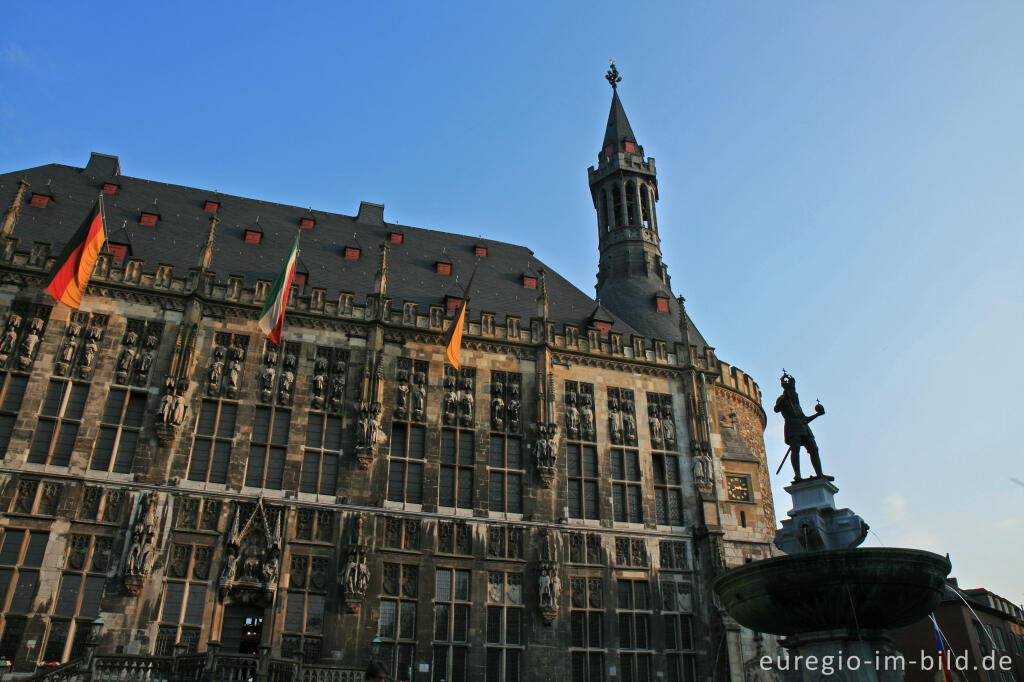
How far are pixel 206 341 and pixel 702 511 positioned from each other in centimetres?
1666

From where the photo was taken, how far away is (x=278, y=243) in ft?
99.0

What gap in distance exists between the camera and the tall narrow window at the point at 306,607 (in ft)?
68.6

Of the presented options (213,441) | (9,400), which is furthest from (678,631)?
(9,400)

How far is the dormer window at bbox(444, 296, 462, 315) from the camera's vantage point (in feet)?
92.4

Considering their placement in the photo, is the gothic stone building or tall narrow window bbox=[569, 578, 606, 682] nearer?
the gothic stone building

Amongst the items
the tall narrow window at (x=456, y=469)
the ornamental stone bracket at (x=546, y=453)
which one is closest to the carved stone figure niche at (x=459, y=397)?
the tall narrow window at (x=456, y=469)

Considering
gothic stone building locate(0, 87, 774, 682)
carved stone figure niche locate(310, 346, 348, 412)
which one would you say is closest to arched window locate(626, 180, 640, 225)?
gothic stone building locate(0, 87, 774, 682)

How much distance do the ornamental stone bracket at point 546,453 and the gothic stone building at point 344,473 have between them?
0.25 feet

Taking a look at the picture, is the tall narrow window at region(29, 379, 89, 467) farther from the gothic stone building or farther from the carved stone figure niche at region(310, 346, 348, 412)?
the carved stone figure niche at region(310, 346, 348, 412)

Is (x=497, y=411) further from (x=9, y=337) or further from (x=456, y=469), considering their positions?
(x=9, y=337)

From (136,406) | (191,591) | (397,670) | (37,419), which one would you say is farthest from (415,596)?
(37,419)

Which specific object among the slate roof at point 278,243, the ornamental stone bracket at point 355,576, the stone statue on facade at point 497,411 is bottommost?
the ornamental stone bracket at point 355,576

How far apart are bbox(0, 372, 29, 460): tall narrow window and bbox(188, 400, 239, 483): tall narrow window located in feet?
15.5

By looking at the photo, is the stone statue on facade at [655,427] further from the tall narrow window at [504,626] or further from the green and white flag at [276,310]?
the green and white flag at [276,310]
